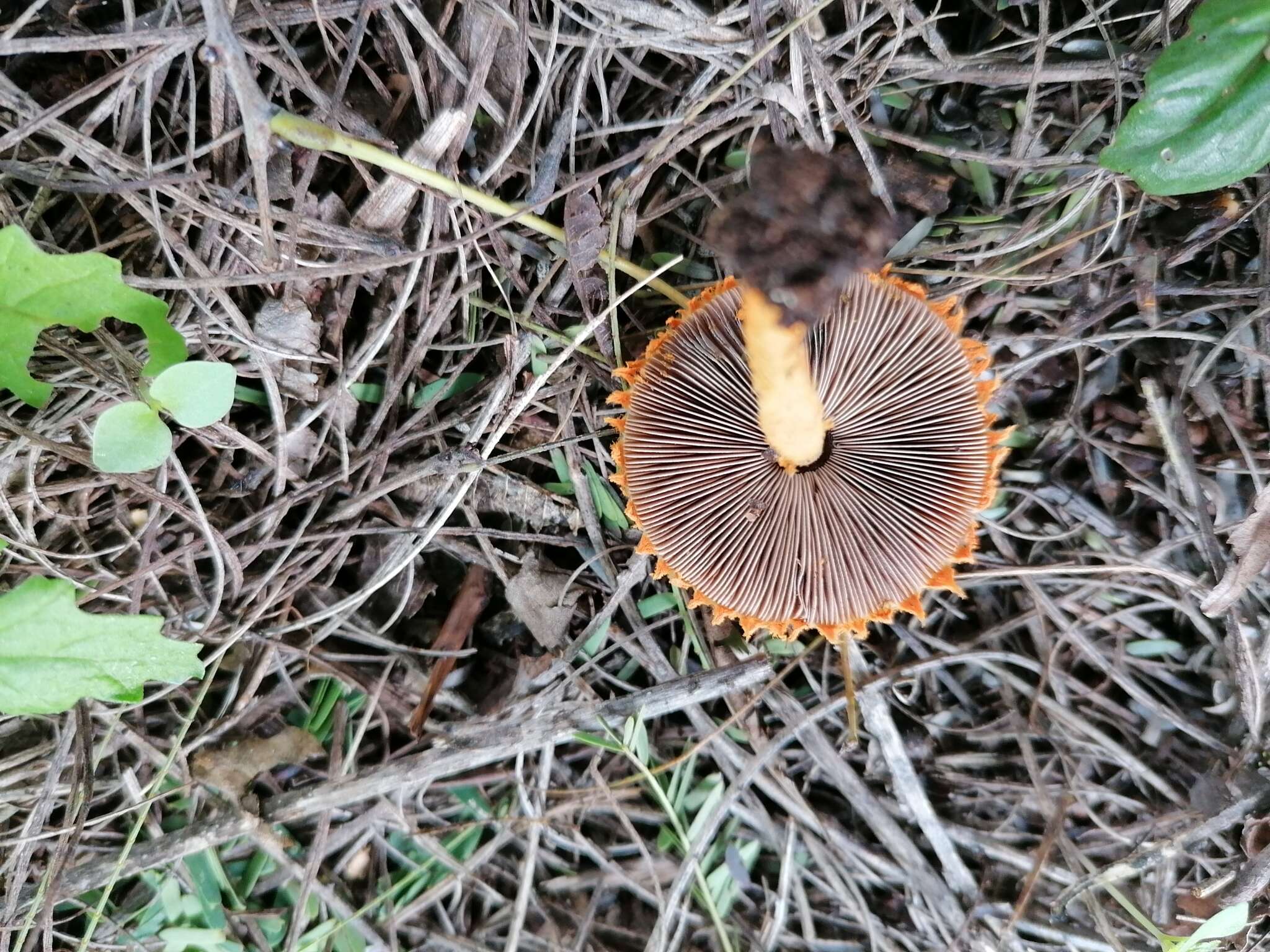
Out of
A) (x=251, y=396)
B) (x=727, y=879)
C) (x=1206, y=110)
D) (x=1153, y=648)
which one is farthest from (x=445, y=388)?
(x=1153, y=648)

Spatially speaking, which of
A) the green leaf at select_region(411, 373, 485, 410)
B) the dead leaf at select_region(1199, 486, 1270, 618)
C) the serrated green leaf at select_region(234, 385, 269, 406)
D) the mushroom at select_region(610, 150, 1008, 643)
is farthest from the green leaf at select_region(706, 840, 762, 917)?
the serrated green leaf at select_region(234, 385, 269, 406)

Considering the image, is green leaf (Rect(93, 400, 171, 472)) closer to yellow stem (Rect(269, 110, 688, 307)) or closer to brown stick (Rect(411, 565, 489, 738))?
yellow stem (Rect(269, 110, 688, 307))

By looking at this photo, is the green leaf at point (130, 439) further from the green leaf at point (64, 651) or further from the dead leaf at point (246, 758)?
the dead leaf at point (246, 758)

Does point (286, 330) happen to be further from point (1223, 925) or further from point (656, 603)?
point (1223, 925)

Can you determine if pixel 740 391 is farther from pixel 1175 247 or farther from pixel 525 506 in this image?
pixel 1175 247

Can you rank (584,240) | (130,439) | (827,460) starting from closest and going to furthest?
1. (130,439)
2. (827,460)
3. (584,240)

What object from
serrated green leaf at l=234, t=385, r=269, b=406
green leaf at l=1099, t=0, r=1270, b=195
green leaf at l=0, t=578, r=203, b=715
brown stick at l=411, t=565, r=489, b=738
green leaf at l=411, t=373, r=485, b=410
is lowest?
brown stick at l=411, t=565, r=489, b=738

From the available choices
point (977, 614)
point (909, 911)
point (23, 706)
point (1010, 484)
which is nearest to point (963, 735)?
point (977, 614)
